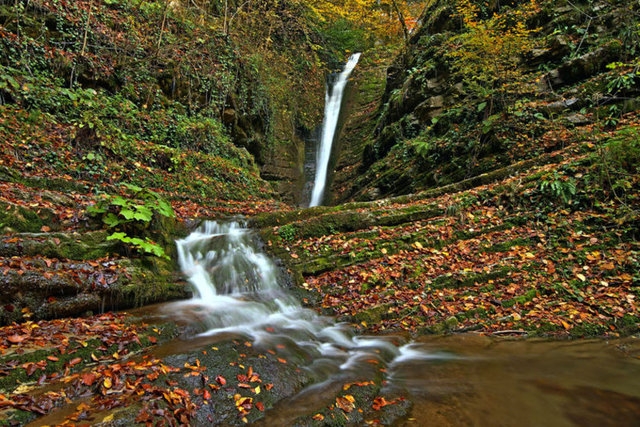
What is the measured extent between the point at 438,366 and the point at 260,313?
274 cm

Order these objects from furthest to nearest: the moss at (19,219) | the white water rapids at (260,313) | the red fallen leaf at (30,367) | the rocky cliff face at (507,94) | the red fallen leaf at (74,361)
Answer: the rocky cliff face at (507,94) < the moss at (19,219) < the white water rapids at (260,313) < the red fallen leaf at (74,361) < the red fallen leaf at (30,367)

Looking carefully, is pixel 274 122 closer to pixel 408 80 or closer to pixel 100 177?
pixel 408 80

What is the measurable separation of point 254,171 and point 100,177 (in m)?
6.09

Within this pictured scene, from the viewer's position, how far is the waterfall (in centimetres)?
1627

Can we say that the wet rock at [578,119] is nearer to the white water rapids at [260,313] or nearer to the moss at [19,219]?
the white water rapids at [260,313]

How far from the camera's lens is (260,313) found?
537 cm

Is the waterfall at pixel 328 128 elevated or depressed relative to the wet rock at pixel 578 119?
elevated

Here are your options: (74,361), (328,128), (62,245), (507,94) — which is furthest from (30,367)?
(328,128)

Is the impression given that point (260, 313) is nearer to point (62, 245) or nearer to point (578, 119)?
point (62, 245)

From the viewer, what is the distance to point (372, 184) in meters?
12.5

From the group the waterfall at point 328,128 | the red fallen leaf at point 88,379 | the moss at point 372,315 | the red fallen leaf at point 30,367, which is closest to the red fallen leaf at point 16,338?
the red fallen leaf at point 30,367

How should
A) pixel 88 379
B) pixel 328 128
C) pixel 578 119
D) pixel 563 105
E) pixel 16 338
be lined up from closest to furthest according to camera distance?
1. pixel 88 379
2. pixel 16 338
3. pixel 578 119
4. pixel 563 105
5. pixel 328 128

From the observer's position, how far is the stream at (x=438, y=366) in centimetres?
282

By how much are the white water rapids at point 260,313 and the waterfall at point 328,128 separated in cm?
854
